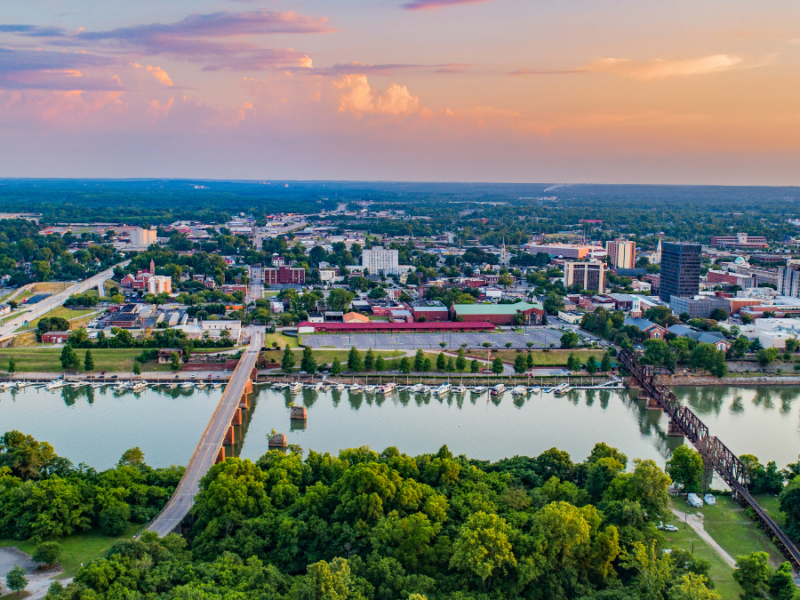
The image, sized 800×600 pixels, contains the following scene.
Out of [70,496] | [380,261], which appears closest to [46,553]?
[70,496]

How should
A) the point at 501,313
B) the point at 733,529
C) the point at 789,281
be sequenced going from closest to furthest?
the point at 733,529
the point at 501,313
the point at 789,281

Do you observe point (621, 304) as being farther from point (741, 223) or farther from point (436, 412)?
point (741, 223)

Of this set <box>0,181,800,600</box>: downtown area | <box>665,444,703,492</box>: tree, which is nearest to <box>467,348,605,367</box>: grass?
<box>0,181,800,600</box>: downtown area

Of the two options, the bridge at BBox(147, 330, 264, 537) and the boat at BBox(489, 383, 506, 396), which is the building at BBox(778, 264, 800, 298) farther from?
the bridge at BBox(147, 330, 264, 537)

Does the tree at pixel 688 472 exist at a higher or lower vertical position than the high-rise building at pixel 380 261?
lower

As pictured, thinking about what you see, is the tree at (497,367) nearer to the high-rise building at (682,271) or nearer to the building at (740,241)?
the high-rise building at (682,271)

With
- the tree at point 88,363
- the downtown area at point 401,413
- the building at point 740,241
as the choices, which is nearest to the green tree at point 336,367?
the downtown area at point 401,413

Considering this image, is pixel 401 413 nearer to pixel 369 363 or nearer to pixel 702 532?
pixel 369 363
